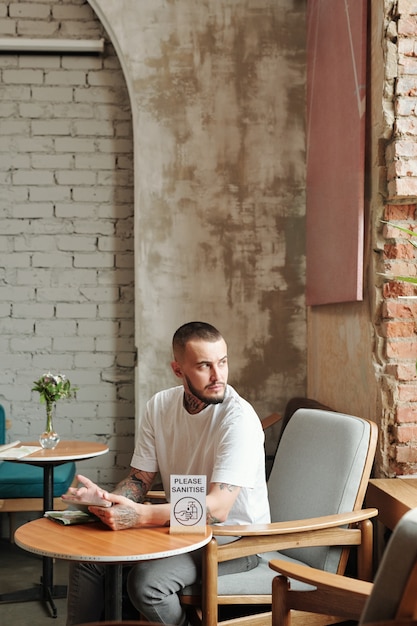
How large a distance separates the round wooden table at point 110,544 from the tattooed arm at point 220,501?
0.09 meters

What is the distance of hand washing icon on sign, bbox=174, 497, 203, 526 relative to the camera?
2.08 m

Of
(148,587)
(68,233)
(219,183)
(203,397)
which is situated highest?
(219,183)

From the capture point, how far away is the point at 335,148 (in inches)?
133

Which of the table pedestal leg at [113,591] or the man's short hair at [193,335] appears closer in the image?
the table pedestal leg at [113,591]

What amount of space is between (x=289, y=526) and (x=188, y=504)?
1.22 ft

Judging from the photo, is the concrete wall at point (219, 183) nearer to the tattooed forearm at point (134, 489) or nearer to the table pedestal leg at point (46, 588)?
the table pedestal leg at point (46, 588)

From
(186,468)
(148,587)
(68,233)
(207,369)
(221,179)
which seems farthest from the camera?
(68,233)

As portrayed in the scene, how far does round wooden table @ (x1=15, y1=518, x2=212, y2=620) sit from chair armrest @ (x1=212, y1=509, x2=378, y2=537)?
109 millimetres

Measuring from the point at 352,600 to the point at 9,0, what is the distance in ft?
13.4

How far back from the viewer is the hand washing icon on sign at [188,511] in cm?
208

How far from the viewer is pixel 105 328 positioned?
4656 millimetres

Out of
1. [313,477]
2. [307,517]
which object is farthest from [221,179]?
[307,517]

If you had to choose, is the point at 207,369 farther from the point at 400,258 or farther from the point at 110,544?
the point at 400,258

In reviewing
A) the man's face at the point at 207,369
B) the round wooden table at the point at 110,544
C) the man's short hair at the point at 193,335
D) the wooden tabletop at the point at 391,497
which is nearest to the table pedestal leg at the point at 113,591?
the round wooden table at the point at 110,544
